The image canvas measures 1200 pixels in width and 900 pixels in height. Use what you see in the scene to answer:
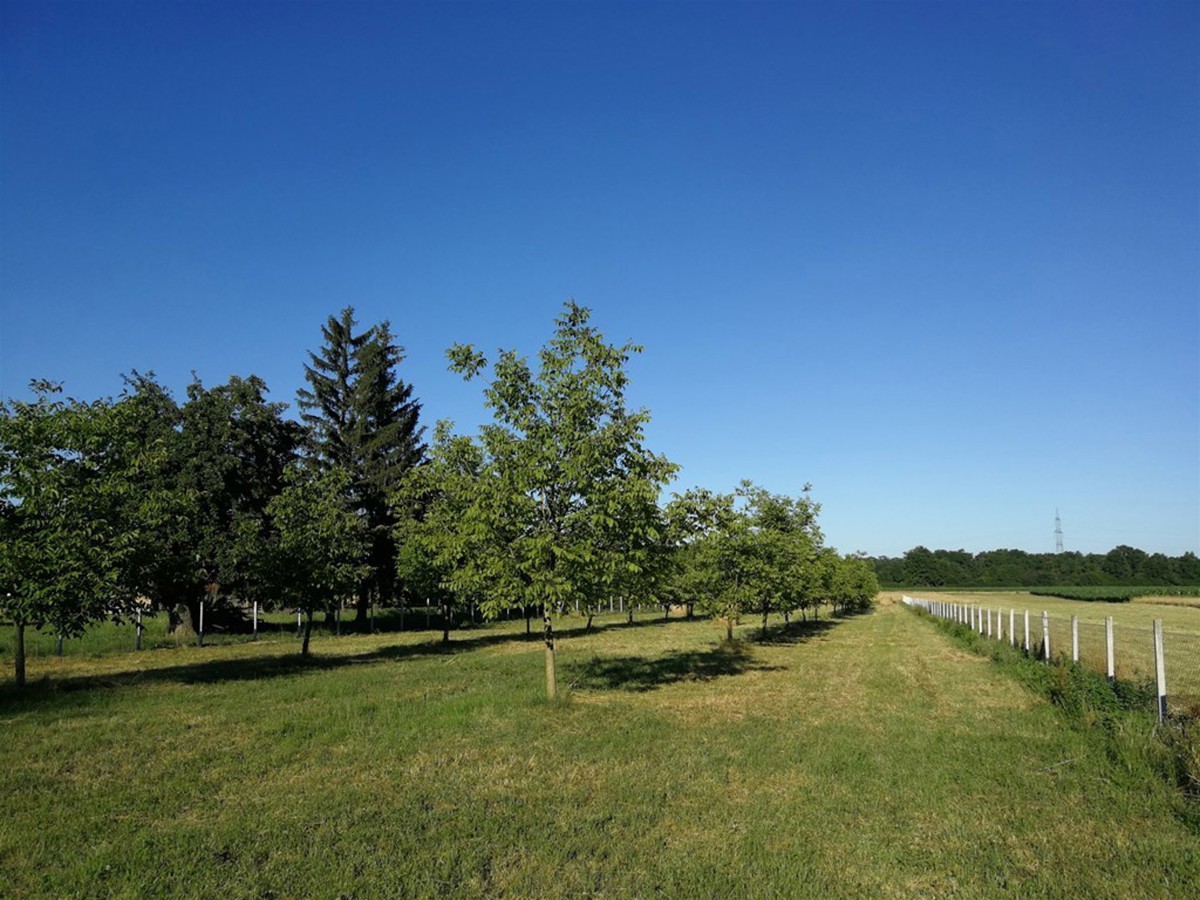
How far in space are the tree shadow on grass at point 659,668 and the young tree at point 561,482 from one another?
4.27 metres

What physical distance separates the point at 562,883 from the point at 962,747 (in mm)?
7386

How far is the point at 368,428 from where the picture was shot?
48812 mm

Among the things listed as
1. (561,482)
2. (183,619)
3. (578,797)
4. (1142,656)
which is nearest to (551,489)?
Result: (561,482)

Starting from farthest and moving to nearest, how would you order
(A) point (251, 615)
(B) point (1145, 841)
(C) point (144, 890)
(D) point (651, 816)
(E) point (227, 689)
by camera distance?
(A) point (251, 615)
(E) point (227, 689)
(D) point (651, 816)
(B) point (1145, 841)
(C) point (144, 890)

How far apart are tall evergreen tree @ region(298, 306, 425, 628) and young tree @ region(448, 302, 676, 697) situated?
32502 mm

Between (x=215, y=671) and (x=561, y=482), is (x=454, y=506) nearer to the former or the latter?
(x=561, y=482)

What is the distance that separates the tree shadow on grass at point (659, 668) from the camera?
1850 centimetres

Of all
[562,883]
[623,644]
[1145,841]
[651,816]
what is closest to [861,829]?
[651,816]

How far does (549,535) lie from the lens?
46.1ft

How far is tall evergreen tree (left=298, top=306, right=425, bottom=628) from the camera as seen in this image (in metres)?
46.9

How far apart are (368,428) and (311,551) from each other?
24750 mm

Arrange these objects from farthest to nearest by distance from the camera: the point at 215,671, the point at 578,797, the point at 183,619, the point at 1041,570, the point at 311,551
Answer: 1. the point at 1041,570
2. the point at 183,619
3. the point at 311,551
4. the point at 215,671
5. the point at 578,797

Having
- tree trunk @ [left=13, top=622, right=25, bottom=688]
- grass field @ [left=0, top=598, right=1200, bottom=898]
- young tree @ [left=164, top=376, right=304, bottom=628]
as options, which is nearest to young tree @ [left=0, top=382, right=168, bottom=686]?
tree trunk @ [left=13, top=622, right=25, bottom=688]

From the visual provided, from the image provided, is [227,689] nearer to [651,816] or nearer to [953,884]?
[651,816]
